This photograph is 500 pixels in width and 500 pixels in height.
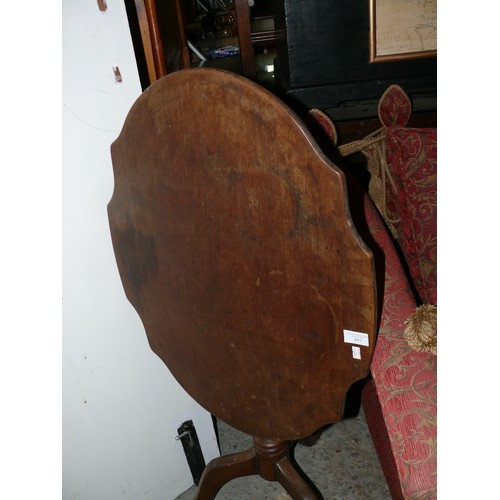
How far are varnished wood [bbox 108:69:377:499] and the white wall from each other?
10cm

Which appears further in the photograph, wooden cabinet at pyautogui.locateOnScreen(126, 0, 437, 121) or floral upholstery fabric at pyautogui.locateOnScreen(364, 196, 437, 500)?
wooden cabinet at pyautogui.locateOnScreen(126, 0, 437, 121)

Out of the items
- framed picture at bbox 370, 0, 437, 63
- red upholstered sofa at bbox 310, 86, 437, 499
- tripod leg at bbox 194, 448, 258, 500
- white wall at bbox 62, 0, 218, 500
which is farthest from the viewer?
framed picture at bbox 370, 0, 437, 63

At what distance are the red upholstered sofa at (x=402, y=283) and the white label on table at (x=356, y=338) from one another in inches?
7.3

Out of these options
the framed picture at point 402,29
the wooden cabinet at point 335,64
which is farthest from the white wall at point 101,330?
the framed picture at point 402,29

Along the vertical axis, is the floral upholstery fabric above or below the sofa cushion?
below

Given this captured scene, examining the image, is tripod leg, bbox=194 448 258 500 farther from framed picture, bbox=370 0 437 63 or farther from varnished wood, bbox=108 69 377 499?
framed picture, bbox=370 0 437 63

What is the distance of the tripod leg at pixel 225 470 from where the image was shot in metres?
1.44

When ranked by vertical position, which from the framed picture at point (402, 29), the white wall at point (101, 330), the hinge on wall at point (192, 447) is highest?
the framed picture at point (402, 29)

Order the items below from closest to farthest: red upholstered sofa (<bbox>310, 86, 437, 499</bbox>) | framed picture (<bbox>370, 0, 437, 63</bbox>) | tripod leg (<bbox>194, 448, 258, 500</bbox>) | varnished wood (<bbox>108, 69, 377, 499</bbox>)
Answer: varnished wood (<bbox>108, 69, 377, 499</bbox>), red upholstered sofa (<bbox>310, 86, 437, 499</bbox>), tripod leg (<bbox>194, 448, 258, 500</bbox>), framed picture (<bbox>370, 0, 437, 63</bbox>)

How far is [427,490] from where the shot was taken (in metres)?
0.82

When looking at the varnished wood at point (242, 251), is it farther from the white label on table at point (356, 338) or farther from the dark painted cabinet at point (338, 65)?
the dark painted cabinet at point (338, 65)

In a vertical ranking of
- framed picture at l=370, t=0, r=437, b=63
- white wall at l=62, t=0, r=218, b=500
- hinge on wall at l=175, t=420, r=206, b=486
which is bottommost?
hinge on wall at l=175, t=420, r=206, b=486

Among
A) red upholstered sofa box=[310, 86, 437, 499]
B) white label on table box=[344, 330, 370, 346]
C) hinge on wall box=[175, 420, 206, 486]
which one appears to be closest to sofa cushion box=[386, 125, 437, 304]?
red upholstered sofa box=[310, 86, 437, 499]

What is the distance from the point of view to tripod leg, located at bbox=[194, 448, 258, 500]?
Result: 1.44 m
